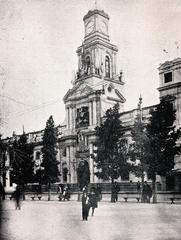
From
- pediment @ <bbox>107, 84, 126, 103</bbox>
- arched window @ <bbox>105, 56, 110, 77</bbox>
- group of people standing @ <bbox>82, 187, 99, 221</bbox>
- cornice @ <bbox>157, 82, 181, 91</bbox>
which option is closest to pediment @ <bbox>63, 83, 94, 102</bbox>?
pediment @ <bbox>107, 84, 126, 103</bbox>

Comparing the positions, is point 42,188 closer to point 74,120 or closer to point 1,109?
point 74,120

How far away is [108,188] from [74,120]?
7.78 m

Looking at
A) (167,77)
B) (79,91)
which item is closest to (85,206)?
(167,77)

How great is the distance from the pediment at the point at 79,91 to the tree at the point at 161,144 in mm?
12137

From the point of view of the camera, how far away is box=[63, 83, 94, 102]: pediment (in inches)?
1219

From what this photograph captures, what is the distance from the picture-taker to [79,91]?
31750 millimetres

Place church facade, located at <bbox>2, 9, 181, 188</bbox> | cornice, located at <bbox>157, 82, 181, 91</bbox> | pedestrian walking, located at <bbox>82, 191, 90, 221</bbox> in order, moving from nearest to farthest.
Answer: pedestrian walking, located at <bbox>82, 191, 90, 221</bbox> → cornice, located at <bbox>157, 82, 181, 91</bbox> → church facade, located at <bbox>2, 9, 181, 188</bbox>

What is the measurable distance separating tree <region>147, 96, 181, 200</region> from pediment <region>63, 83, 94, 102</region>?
12.1 m

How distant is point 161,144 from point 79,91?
566 inches

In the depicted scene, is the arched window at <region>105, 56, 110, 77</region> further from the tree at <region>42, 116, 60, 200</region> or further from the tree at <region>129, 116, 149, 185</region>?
the tree at <region>129, 116, 149, 185</region>

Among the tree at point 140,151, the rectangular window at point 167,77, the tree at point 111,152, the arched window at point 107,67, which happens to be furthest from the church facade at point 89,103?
the tree at point 140,151

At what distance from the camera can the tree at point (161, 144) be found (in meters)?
18.3

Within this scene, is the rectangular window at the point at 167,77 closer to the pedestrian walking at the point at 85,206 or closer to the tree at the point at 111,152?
the tree at the point at 111,152

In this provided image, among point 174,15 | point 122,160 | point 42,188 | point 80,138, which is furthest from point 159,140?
point 42,188
